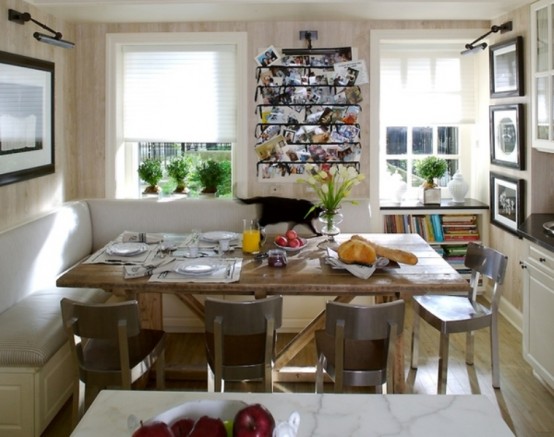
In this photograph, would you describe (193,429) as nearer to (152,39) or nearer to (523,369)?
(523,369)

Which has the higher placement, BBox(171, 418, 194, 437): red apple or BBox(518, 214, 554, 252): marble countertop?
BBox(518, 214, 554, 252): marble countertop

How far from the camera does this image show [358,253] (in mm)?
3105

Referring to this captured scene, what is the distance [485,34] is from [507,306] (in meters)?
2.08

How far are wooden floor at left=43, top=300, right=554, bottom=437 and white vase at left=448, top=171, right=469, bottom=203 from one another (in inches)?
45.2

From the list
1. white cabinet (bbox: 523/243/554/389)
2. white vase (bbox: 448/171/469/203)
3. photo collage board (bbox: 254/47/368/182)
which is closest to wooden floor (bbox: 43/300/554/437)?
white cabinet (bbox: 523/243/554/389)

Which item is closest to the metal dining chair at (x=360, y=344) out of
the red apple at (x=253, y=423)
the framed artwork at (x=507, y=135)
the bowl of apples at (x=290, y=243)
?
the bowl of apples at (x=290, y=243)

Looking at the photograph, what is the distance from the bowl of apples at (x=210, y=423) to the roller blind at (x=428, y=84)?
457 centimetres

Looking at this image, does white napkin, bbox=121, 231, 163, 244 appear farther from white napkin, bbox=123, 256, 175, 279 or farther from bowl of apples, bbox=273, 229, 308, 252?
bowl of apples, bbox=273, 229, 308, 252

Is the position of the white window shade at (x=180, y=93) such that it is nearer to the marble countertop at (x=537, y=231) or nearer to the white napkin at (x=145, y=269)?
the white napkin at (x=145, y=269)

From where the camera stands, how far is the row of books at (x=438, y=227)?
5199 mm

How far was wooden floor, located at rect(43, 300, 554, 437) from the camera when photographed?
125 inches

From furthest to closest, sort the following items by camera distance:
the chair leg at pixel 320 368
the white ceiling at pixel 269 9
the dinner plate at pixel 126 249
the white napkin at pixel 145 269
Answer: the white ceiling at pixel 269 9
the dinner plate at pixel 126 249
the white napkin at pixel 145 269
the chair leg at pixel 320 368

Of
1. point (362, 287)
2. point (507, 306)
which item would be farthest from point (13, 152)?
point (507, 306)

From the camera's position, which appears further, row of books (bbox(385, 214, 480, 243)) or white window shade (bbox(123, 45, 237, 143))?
row of books (bbox(385, 214, 480, 243))
